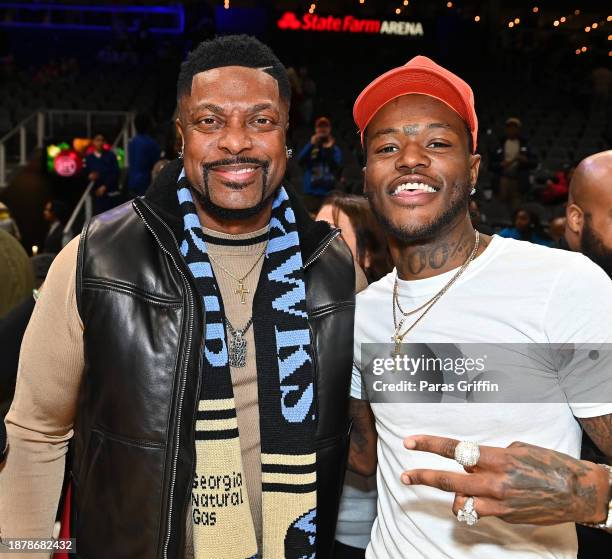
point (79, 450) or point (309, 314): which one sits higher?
point (309, 314)

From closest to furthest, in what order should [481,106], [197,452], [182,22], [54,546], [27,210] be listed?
[197,452] < [54,546] < [27,210] < [481,106] < [182,22]

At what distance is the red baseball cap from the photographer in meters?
1.85

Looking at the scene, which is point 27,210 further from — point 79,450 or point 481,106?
point 79,450

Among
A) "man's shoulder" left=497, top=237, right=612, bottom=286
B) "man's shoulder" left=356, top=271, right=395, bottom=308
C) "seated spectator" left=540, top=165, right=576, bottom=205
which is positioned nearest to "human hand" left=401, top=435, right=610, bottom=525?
"man's shoulder" left=497, top=237, right=612, bottom=286

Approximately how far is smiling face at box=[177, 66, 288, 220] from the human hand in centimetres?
82

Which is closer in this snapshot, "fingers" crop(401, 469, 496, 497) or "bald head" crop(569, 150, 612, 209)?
"fingers" crop(401, 469, 496, 497)

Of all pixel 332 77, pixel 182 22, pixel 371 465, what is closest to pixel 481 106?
pixel 332 77

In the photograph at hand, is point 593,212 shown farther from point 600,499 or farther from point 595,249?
point 600,499

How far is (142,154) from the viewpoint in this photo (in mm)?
8102

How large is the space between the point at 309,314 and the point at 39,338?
665mm

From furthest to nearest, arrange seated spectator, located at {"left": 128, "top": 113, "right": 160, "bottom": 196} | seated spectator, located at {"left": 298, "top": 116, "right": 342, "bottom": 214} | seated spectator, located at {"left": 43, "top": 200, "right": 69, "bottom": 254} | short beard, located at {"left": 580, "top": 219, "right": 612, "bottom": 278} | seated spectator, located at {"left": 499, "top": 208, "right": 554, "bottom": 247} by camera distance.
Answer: seated spectator, located at {"left": 43, "top": 200, "right": 69, "bottom": 254} < seated spectator, located at {"left": 128, "top": 113, "right": 160, "bottom": 196} < seated spectator, located at {"left": 298, "top": 116, "right": 342, "bottom": 214} < seated spectator, located at {"left": 499, "top": 208, "right": 554, "bottom": 247} < short beard, located at {"left": 580, "top": 219, "right": 612, "bottom": 278}

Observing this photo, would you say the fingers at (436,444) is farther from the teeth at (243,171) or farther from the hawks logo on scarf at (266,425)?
the teeth at (243,171)

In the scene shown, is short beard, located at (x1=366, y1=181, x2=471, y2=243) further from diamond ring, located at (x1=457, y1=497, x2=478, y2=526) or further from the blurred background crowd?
the blurred background crowd

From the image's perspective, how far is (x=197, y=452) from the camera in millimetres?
1812
